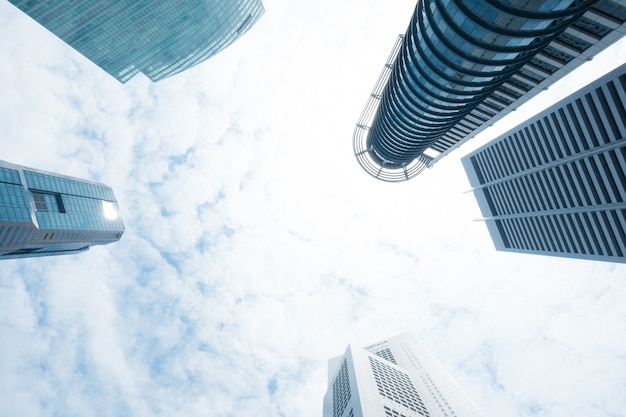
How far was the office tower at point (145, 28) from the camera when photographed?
10081 centimetres

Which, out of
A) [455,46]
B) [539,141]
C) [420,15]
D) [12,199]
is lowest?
[539,141]

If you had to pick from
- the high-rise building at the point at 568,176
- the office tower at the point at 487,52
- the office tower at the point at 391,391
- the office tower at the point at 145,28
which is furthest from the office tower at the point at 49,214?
the high-rise building at the point at 568,176

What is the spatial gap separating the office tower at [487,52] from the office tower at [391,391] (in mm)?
66968

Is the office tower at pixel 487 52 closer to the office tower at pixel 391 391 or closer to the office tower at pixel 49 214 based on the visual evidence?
the office tower at pixel 391 391

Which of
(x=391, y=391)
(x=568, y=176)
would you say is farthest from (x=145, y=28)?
(x=391, y=391)

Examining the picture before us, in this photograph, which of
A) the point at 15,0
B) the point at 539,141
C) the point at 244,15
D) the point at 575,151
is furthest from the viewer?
the point at 244,15

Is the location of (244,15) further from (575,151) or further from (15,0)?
(575,151)

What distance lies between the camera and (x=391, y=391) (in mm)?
94625

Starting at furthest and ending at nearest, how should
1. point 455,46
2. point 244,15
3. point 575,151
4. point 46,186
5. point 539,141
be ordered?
1. point 244,15
2. point 46,186
3. point 539,141
4. point 575,151
5. point 455,46

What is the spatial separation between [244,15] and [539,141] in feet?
411

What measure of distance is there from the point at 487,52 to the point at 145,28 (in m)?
120

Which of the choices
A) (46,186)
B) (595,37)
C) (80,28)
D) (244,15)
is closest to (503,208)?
(595,37)

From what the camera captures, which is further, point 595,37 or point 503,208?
point 503,208

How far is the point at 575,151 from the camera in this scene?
2694 inches
